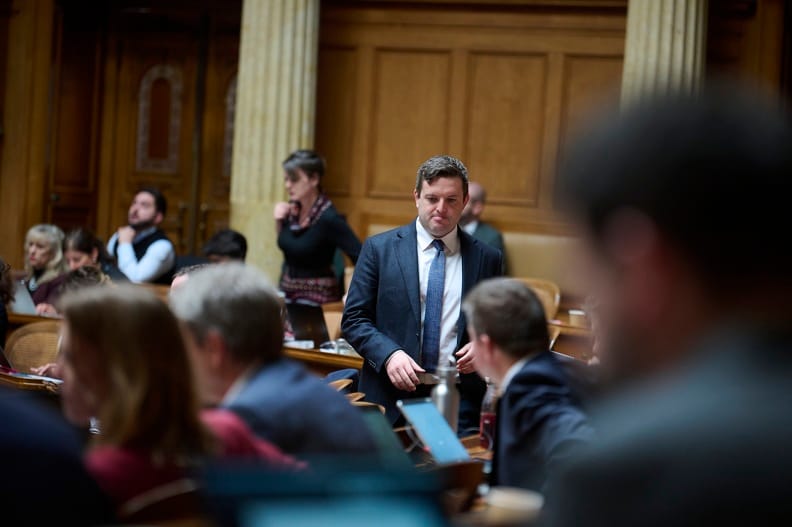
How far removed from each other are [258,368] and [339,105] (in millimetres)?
6999

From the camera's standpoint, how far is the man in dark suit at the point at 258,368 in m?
2.29

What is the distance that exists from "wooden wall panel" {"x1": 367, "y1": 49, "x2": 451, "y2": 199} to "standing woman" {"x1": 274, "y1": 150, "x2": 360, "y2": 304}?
262cm

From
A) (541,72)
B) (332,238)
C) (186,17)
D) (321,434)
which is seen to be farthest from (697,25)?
(321,434)

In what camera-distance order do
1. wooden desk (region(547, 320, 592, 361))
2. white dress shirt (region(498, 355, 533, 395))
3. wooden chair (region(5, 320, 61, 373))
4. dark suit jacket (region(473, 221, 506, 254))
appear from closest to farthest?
white dress shirt (region(498, 355, 533, 395)), wooden chair (region(5, 320, 61, 373)), wooden desk (region(547, 320, 592, 361)), dark suit jacket (region(473, 221, 506, 254))

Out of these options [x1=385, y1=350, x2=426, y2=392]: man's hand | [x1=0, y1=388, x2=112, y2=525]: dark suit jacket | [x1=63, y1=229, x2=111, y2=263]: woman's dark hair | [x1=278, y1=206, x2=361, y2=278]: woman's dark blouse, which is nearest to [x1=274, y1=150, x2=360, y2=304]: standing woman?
[x1=278, y1=206, x2=361, y2=278]: woman's dark blouse

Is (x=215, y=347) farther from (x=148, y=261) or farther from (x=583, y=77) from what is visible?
(x=583, y=77)

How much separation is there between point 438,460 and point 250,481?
1.75 metres

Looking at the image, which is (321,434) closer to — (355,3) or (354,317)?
(354,317)

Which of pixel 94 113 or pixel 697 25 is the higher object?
pixel 697 25

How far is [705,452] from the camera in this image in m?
0.85

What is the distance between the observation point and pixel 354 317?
14.0 ft

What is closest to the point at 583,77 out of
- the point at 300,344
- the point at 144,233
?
the point at 144,233

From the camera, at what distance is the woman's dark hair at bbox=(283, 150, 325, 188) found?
646 cm

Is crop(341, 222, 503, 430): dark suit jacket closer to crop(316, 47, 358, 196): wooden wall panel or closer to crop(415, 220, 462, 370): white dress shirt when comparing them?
crop(415, 220, 462, 370): white dress shirt
